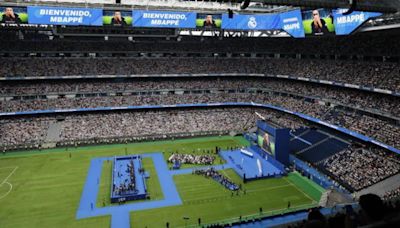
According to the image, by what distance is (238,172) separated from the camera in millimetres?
35000

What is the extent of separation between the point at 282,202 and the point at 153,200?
1210 centimetres

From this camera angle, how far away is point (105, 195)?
3012cm

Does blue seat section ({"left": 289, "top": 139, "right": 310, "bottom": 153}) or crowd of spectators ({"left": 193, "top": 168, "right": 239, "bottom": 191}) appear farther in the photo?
blue seat section ({"left": 289, "top": 139, "right": 310, "bottom": 153})

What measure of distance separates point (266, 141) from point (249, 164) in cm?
453

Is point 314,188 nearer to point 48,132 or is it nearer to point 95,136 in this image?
point 95,136

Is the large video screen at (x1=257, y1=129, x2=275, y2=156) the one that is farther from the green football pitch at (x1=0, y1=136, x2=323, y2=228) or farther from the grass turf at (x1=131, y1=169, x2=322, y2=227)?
the grass turf at (x1=131, y1=169, x2=322, y2=227)

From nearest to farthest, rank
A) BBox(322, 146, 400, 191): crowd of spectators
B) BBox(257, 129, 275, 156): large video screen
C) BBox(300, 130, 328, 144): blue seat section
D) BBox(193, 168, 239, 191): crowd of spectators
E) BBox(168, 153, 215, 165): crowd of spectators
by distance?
BBox(322, 146, 400, 191): crowd of spectators → BBox(193, 168, 239, 191): crowd of spectators → BBox(257, 129, 275, 156): large video screen → BBox(168, 153, 215, 165): crowd of spectators → BBox(300, 130, 328, 144): blue seat section

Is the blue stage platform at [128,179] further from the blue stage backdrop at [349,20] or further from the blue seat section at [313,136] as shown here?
the blue stage backdrop at [349,20]

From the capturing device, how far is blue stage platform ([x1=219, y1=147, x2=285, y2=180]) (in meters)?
34.2

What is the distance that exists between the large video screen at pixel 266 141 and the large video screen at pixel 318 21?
14.5 meters

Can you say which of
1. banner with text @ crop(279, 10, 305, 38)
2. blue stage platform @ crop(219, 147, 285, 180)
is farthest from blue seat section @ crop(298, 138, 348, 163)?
banner with text @ crop(279, 10, 305, 38)

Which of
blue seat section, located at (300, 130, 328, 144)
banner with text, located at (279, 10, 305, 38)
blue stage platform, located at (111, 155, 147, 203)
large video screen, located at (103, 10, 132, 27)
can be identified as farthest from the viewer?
large video screen, located at (103, 10, 132, 27)

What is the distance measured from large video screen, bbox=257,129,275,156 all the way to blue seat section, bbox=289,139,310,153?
342 centimetres

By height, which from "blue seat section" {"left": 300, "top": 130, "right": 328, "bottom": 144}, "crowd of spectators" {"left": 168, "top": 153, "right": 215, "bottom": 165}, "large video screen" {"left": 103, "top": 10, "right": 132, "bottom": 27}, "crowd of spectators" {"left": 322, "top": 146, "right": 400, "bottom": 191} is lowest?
"crowd of spectators" {"left": 168, "top": 153, "right": 215, "bottom": 165}
